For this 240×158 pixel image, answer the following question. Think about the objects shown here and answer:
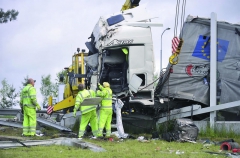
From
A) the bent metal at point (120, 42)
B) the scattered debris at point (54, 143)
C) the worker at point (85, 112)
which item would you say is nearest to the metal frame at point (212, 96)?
the worker at point (85, 112)

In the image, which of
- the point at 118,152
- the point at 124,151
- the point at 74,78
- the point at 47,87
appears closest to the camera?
the point at 118,152

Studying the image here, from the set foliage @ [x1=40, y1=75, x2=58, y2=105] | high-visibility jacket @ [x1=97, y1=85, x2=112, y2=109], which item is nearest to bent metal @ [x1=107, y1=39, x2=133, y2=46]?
high-visibility jacket @ [x1=97, y1=85, x2=112, y2=109]

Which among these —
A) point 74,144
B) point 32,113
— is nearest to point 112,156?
point 74,144

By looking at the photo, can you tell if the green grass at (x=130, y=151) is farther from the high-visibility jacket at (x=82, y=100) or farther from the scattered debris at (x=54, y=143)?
the high-visibility jacket at (x=82, y=100)

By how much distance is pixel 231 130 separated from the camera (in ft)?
45.2

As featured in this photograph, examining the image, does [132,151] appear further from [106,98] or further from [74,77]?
[74,77]

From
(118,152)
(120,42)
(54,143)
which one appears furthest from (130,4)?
(118,152)

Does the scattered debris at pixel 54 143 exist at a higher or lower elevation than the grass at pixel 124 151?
higher

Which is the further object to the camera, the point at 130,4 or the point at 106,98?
the point at 130,4

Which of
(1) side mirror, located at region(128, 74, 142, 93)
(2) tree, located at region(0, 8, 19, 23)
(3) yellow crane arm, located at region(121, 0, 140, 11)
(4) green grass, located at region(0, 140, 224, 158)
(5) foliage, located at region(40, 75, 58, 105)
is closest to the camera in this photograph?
(4) green grass, located at region(0, 140, 224, 158)

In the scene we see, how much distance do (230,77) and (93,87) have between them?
4.07 m

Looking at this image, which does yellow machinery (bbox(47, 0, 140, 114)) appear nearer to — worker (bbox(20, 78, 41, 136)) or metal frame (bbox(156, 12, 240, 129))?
worker (bbox(20, 78, 41, 136))

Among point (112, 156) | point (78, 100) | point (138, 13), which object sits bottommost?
point (112, 156)

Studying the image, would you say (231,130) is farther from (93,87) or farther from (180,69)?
(93,87)
